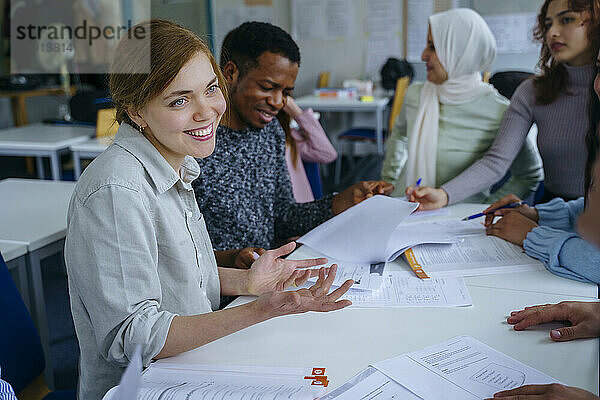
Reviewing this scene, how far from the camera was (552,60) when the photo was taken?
181 centimetres

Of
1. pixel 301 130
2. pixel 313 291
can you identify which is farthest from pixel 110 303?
pixel 301 130

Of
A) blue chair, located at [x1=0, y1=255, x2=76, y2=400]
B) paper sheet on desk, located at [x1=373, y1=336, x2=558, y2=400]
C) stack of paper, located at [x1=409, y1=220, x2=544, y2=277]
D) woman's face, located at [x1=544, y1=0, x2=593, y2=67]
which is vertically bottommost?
blue chair, located at [x1=0, y1=255, x2=76, y2=400]

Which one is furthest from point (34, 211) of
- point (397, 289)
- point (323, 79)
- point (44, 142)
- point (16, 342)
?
point (323, 79)

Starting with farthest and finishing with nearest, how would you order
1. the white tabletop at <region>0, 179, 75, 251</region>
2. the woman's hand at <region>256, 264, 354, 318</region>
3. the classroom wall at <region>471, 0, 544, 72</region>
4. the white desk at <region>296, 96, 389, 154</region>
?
1. the classroom wall at <region>471, 0, 544, 72</region>
2. the white desk at <region>296, 96, 389, 154</region>
3. the white tabletop at <region>0, 179, 75, 251</region>
4. the woman's hand at <region>256, 264, 354, 318</region>

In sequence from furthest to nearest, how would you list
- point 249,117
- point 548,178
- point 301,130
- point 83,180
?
point 301,130, point 548,178, point 249,117, point 83,180

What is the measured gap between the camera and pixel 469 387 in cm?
79

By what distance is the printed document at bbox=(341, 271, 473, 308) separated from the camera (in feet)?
3.54

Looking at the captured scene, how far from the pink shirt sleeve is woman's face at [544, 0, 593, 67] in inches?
40.1

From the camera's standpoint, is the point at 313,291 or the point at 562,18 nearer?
the point at 313,291

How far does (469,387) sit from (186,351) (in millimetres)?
432

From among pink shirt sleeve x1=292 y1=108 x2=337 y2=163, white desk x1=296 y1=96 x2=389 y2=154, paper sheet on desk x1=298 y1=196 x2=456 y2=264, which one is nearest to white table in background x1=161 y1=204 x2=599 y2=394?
paper sheet on desk x1=298 y1=196 x2=456 y2=264

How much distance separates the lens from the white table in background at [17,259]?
155 centimetres

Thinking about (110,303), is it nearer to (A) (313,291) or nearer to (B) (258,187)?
(A) (313,291)

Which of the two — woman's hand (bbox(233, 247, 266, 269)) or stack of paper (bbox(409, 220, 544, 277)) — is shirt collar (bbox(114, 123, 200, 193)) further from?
stack of paper (bbox(409, 220, 544, 277))
